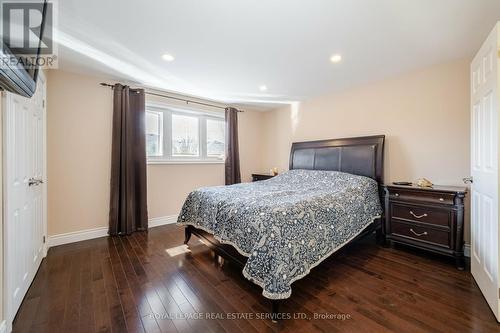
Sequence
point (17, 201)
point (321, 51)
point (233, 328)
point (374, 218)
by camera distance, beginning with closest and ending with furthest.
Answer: point (233, 328), point (17, 201), point (321, 51), point (374, 218)

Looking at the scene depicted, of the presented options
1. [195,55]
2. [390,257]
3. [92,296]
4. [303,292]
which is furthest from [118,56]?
[390,257]

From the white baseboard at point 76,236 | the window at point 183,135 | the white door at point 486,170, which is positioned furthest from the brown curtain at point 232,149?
the white door at point 486,170

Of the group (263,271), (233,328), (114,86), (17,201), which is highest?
(114,86)

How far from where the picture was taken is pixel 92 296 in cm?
183

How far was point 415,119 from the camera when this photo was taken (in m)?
2.91

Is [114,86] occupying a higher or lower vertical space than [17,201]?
higher

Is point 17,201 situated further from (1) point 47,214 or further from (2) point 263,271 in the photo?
(2) point 263,271

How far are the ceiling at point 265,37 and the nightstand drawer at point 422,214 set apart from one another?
1783mm

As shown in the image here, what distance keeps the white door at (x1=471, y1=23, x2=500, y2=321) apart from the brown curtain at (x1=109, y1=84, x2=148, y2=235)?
156 inches

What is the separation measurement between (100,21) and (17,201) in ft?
5.41

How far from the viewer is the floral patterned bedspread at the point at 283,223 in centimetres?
158

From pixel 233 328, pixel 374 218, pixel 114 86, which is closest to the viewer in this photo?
pixel 233 328

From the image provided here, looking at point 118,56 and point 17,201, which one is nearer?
point 17,201

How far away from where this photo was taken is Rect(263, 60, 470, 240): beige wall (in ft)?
8.49
